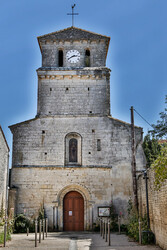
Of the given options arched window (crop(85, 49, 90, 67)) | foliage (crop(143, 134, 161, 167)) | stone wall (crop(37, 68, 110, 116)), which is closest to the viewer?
stone wall (crop(37, 68, 110, 116))

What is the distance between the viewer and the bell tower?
2027cm

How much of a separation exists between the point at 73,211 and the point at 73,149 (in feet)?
11.9

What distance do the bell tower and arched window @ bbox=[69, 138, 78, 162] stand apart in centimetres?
177

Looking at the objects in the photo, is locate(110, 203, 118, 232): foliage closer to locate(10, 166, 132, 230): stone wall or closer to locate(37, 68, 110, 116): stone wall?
locate(10, 166, 132, 230): stone wall

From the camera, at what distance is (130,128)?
19750mm

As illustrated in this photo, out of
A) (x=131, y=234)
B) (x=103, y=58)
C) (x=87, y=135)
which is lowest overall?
(x=131, y=234)

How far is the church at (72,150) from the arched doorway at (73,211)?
5cm

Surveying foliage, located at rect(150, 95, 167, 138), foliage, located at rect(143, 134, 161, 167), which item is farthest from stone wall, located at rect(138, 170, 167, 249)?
foliage, located at rect(143, 134, 161, 167)

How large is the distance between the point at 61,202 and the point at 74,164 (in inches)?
91.3

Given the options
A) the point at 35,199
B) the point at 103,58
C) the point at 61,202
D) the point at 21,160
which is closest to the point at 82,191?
the point at 61,202

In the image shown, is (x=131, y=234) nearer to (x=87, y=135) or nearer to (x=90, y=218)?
(x=90, y=218)

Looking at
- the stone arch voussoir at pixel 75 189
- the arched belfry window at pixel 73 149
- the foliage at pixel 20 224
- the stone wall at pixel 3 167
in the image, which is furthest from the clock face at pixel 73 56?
the foliage at pixel 20 224

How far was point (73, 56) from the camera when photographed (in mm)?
21328

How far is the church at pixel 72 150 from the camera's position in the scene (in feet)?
61.2
